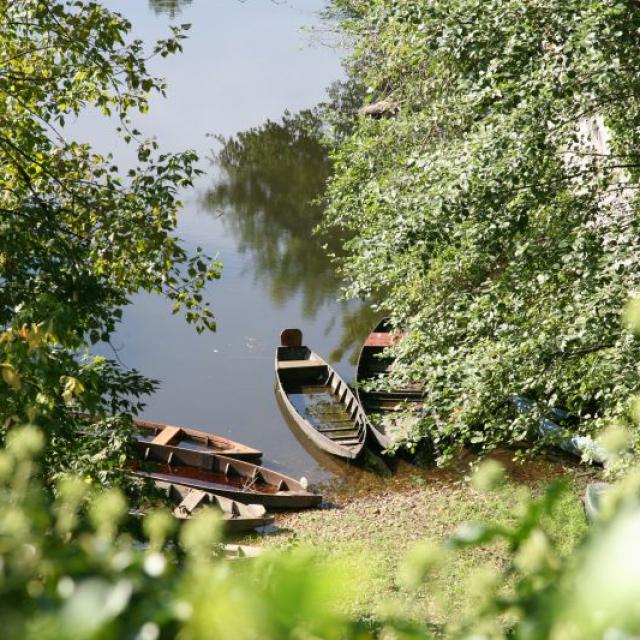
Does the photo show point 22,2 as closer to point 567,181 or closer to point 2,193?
point 2,193

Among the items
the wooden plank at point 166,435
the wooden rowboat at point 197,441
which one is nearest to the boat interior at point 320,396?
the wooden rowboat at point 197,441

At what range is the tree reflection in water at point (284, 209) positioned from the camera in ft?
99.2

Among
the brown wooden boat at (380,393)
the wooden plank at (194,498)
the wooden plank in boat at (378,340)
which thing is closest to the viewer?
the wooden plank at (194,498)

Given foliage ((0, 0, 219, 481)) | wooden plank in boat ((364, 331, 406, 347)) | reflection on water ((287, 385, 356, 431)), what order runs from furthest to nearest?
wooden plank in boat ((364, 331, 406, 347)), reflection on water ((287, 385, 356, 431)), foliage ((0, 0, 219, 481))

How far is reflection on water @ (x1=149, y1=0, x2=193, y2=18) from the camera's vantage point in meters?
47.1

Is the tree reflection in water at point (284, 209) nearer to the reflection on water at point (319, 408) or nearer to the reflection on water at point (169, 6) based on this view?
the reflection on water at point (319, 408)

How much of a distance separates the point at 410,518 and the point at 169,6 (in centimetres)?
4122

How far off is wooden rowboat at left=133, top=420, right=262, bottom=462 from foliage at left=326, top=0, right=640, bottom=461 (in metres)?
8.79

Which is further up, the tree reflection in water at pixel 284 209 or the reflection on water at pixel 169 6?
the reflection on water at pixel 169 6

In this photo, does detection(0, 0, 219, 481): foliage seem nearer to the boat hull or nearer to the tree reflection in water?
the boat hull

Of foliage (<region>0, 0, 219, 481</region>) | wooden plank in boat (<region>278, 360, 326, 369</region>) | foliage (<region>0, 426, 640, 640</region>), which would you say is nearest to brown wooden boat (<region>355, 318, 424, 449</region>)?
wooden plank in boat (<region>278, 360, 326, 369</region>)

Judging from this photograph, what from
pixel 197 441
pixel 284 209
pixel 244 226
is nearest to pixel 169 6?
pixel 284 209

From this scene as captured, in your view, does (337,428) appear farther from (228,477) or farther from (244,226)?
(244,226)

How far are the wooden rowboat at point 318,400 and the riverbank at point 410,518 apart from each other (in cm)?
106
